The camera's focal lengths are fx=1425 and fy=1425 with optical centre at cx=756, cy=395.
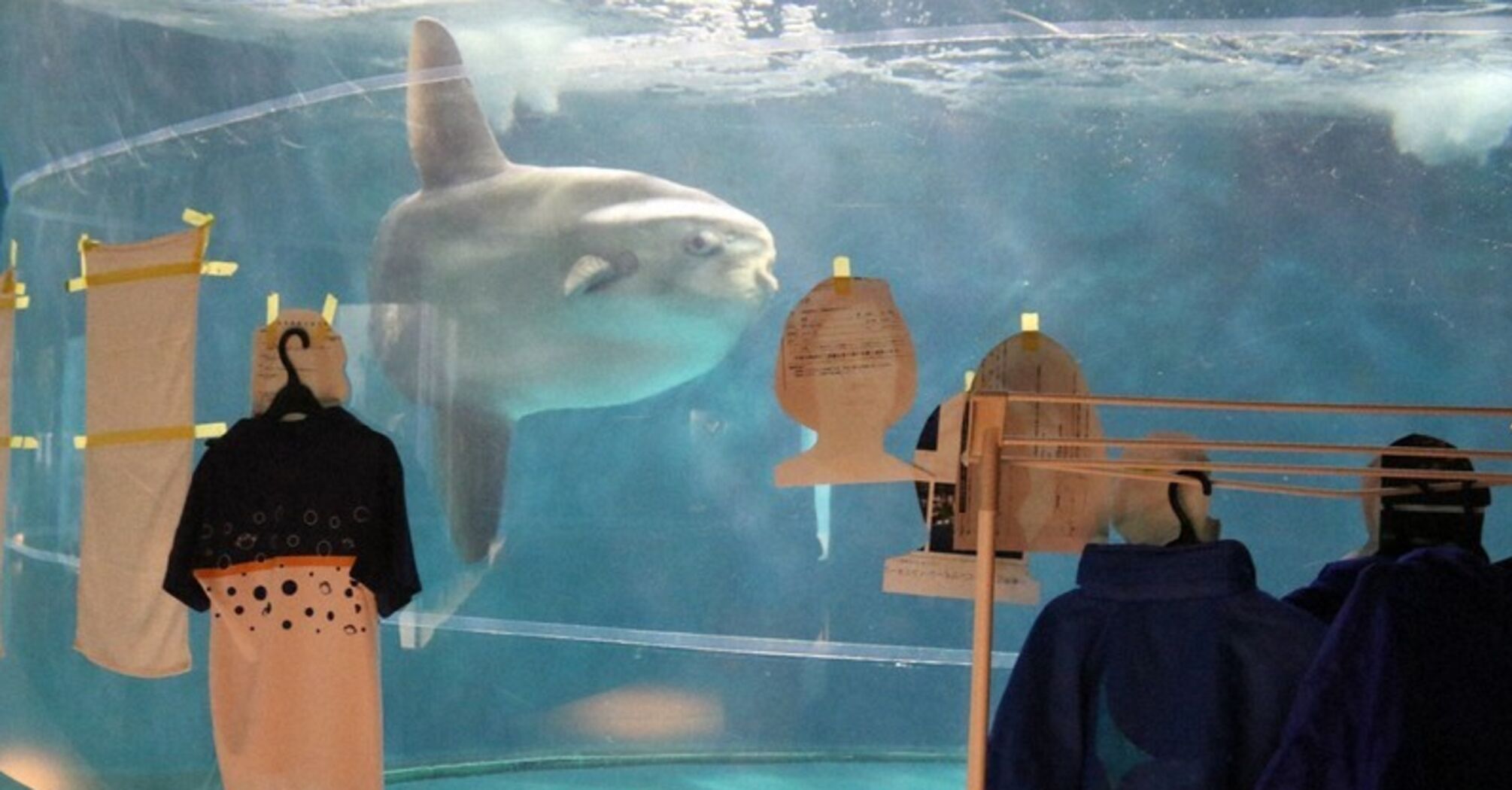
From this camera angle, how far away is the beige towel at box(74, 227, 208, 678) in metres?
3.66

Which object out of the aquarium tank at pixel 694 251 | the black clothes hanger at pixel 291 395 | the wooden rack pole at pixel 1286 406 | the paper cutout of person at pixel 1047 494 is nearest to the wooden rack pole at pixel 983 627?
the wooden rack pole at pixel 1286 406

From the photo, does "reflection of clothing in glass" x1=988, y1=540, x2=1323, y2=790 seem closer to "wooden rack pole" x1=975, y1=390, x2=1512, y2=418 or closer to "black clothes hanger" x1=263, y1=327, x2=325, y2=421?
"wooden rack pole" x1=975, y1=390, x2=1512, y2=418

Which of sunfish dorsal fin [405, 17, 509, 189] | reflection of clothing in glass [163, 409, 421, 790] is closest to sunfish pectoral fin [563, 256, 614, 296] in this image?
sunfish dorsal fin [405, 17, 509, 189]

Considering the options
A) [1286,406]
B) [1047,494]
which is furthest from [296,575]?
[1286,406]

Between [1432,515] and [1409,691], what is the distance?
0.38 metres

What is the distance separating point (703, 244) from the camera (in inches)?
188

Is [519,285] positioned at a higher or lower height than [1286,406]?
higher

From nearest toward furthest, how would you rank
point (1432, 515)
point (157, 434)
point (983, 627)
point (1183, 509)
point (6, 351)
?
point (983, 627) < point (1432, 515) < point (1183, 509) < point (157, 434) < point (6, 351)

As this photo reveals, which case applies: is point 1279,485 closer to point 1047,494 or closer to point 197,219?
point 1047,494

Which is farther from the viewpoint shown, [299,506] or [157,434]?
[157,434]

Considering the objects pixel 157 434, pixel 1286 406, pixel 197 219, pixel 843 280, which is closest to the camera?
pixel 1286 406

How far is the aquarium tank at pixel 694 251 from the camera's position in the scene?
4.76 m

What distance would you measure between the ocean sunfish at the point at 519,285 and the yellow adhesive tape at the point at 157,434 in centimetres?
96

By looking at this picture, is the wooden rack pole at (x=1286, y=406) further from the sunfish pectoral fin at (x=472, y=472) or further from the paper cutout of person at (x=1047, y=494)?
the sunfish pectoral fin at (x=472, y=472)
